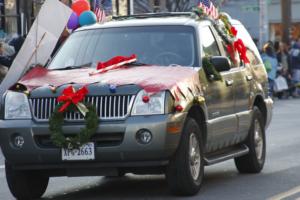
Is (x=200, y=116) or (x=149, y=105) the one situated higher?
(x=149, y=105)

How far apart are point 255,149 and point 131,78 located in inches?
113

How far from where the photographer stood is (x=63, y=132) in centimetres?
975

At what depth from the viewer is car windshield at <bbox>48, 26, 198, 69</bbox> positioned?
11.1m

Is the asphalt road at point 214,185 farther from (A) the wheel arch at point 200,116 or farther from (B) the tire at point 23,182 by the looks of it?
(A) the wheel arch at point 200,116

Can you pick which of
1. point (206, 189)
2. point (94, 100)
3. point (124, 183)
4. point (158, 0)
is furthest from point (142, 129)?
point (158, 0)

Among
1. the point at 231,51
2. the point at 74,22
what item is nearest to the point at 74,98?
the point at 231,51

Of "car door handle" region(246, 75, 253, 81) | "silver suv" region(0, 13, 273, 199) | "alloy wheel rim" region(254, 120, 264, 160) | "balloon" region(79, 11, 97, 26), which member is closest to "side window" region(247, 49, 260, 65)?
"car door handle" region(246, 75, 253, 81)

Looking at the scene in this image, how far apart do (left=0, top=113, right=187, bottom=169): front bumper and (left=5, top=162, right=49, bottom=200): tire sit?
295mm

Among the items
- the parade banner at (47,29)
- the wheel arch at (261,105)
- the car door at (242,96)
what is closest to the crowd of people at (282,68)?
the parade banner at (47,29)

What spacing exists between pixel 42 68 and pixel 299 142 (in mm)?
6710

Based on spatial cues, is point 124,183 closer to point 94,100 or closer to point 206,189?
point 206,189

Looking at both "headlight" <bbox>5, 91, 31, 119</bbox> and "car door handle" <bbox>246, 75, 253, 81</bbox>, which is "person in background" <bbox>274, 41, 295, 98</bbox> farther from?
"headlight" <bbox>5, 91, 31, 119</bbox>

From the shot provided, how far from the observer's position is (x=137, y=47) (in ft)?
36.8

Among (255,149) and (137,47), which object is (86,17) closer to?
(255,149)
